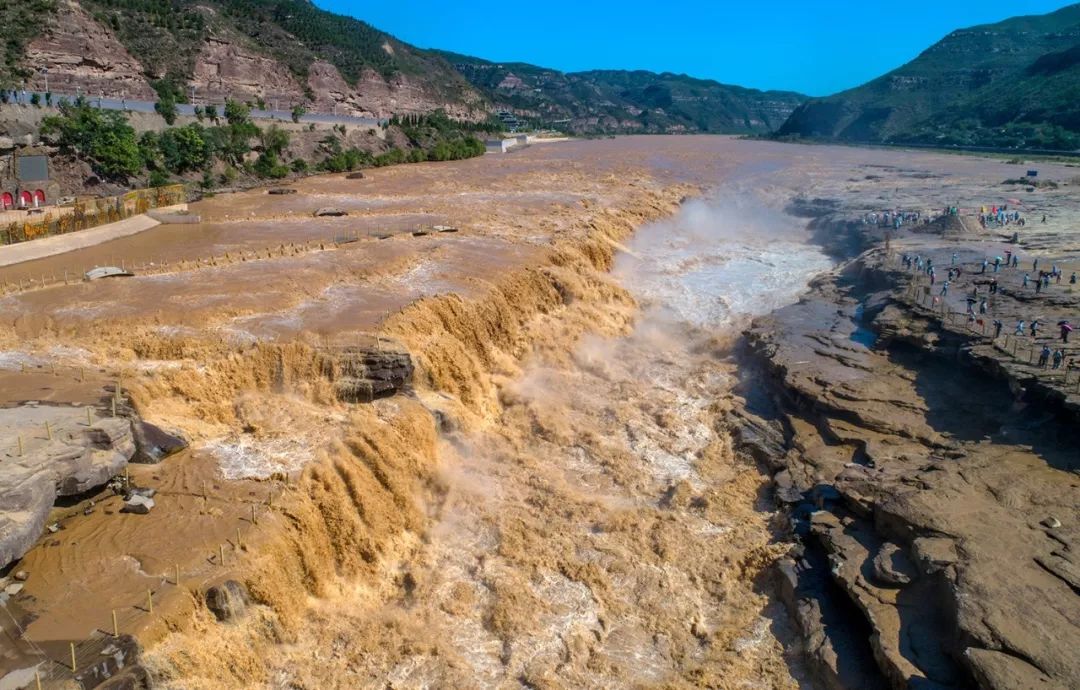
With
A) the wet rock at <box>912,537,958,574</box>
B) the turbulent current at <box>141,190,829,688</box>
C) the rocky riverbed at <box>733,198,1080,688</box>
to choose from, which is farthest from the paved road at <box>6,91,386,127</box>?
the wet rock at <box>912,537,958,574</box>

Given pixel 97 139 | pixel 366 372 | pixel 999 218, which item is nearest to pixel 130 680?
pixel 366 372

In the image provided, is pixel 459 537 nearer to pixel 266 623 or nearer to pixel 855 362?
pixel 266 623

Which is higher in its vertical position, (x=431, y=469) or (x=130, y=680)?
(x=130, y=680)

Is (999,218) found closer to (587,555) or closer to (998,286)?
(998,286)

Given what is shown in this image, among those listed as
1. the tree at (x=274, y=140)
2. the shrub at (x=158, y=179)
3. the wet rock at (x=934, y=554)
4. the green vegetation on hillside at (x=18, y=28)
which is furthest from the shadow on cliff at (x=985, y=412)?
the green vegetation on hillside at (x=18, y=28)

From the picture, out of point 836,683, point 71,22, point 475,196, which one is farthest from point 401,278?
point 71,22

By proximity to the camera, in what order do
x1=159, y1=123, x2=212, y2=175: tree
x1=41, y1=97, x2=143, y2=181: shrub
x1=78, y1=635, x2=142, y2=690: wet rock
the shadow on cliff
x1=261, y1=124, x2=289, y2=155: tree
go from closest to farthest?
1. x1=78, y1=635, x2=142, y2=690: wet rock
2. the shadow on cliff
3. x1=41, y1=97, x2=143, y2=181: shrub
4. x1=159, y1=123, x2=212, y2=175: tree
5. x1=261, y1=124, x2=289, y2=155: tree

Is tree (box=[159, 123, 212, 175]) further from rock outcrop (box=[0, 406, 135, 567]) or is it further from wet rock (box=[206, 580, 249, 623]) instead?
wet rock (box=[206, 580, 249, 623])
